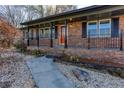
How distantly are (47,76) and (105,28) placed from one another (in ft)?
20.9

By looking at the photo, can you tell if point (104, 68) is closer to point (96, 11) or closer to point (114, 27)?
point (114, 27)

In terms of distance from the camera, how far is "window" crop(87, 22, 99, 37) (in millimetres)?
13341

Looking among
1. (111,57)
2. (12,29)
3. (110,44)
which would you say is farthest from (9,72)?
(110,44)

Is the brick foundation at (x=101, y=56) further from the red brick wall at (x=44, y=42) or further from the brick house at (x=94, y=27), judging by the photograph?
the red brick wall at (x=44, y=42)

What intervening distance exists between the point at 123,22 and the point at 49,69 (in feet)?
18.3

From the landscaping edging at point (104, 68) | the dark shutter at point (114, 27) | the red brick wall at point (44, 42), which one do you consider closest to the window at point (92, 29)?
the dark shutter at point (114, 27)

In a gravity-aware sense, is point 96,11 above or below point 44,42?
above

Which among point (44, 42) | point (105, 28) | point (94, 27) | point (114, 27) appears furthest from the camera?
point (44, 42)

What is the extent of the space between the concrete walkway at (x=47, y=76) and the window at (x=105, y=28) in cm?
462

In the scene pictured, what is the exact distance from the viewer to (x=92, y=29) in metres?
13.6

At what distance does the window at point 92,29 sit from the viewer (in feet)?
43.8

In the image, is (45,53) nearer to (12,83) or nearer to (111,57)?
(111,57)

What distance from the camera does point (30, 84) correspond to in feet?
23.9

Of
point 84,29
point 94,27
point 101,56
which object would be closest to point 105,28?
point 94,27
